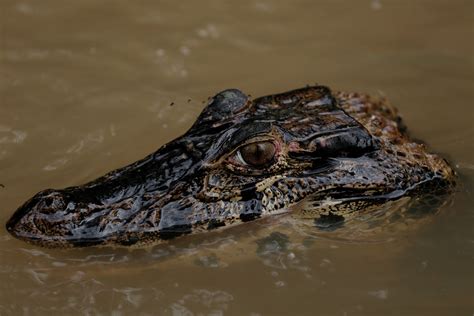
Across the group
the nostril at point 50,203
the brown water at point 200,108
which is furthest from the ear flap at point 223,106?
the nostril at point 50,203

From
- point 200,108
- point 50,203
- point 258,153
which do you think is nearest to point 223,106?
point 258,153

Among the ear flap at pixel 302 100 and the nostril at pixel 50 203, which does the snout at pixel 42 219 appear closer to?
the nostril at pixel 50 203

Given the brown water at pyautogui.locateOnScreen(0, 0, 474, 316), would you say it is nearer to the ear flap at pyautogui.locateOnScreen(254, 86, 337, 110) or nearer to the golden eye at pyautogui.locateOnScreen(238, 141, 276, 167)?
the golden eye at pyautogui.locateOnScreen(238, 141, 276, 167)

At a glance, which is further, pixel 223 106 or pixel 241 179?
pixel 223 106

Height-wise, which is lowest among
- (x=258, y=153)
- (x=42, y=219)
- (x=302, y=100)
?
(x=42, y=219)

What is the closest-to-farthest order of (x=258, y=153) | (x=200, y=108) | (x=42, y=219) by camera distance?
(x=42, y=219) → (x=258, y=153) → (x=200, y=108)

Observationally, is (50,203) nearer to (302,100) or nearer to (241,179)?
(241,179)

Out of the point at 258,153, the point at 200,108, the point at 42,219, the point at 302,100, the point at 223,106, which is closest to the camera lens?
the point at 42,219
